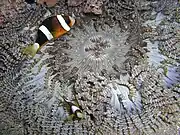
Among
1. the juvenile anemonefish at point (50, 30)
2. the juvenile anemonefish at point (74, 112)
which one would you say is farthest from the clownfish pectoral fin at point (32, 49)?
the juvenile anemonefish at point (74, 112)

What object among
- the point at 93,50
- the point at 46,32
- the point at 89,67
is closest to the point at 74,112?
the point at 89,67

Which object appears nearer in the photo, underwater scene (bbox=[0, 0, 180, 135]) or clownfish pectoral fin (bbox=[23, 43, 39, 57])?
underwater scene (bbox=[0, 0, 180, 135])

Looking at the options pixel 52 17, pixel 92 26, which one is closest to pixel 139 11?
pixel 92 26

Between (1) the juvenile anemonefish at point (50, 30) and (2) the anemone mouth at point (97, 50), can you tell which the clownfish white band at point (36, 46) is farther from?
(2) the anemone mouth at point (97, 50)

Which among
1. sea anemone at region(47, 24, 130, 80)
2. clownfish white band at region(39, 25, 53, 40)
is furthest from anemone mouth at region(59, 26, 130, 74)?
clownfish white band at region(39, 25, 53, 40)

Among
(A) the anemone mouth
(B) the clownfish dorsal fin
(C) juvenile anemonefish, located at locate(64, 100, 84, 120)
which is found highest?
(B) the clownfish dorsal fin

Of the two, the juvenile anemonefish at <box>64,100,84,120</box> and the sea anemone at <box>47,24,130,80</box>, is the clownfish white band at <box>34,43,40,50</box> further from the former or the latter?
the juvenile anemonefish at <box>64,100,84,120</box>

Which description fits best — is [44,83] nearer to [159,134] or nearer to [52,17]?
[52,17]

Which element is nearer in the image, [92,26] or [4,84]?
[4,84]

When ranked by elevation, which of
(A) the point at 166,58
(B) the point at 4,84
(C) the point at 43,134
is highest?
(B) the point at 4,84
